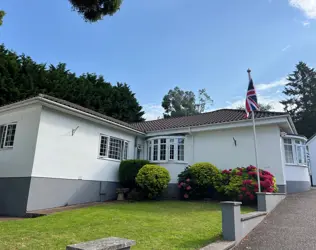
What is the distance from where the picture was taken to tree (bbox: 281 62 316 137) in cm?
3962

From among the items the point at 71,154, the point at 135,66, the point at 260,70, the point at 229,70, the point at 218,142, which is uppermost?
the point at 135,66

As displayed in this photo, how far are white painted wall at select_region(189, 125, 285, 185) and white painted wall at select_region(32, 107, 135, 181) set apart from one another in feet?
18.4

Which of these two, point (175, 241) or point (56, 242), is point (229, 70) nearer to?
point (175, 241)

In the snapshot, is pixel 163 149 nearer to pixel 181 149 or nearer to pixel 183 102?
pixel 181 149

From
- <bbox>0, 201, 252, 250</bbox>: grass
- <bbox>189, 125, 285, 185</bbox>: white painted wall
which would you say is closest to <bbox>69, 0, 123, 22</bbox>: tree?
<bbox>0, 201, 252, 250</bbox>: grass

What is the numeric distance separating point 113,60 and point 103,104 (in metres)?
12.5

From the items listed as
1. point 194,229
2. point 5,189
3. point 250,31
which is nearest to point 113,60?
point 250,31

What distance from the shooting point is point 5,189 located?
33.2 ft

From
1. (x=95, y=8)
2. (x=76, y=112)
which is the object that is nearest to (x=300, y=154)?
(x=76, y=112)

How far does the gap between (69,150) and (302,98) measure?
148 ft

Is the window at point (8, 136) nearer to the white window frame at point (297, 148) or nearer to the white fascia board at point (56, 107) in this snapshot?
the white fascia board at point (56, 107)

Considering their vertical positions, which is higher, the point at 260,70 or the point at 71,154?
the point at 260,70

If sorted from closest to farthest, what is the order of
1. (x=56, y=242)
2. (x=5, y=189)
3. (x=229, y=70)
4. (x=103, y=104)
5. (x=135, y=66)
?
(x=56, y=242) < (x=5, y=189) < (x=229, y=70) < (x=135, y=66) < (x=103, y=104)

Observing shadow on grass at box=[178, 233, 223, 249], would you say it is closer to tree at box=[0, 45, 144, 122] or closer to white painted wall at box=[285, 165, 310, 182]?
white painted wall at box=[285, 165, 310, 182]
